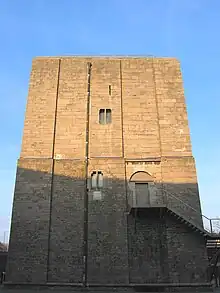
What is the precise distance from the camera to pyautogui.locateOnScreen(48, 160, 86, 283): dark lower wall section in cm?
1616

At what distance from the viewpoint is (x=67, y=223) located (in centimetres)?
1705

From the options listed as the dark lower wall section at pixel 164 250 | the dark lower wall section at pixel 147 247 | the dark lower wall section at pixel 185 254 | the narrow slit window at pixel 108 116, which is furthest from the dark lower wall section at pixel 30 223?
the dark lower wall section at pixel 185 254

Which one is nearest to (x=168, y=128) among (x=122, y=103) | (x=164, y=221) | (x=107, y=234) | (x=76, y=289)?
(x=122, y=103)

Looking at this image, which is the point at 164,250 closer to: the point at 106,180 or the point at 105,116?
the point at 106,180

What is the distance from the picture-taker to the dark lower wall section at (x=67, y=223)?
16156 millimetres

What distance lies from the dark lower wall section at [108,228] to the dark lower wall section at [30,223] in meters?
2.20

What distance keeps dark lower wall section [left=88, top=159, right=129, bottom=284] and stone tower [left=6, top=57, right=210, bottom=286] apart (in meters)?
0.05

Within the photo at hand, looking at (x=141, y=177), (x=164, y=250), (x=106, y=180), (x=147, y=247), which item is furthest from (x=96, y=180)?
(x=164, y=250)

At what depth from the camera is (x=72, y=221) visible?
1708 centimetres

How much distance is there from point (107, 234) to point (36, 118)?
763 centimetres

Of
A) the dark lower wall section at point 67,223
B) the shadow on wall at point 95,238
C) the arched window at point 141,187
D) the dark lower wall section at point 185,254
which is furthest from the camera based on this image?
the arched window at point 141,187

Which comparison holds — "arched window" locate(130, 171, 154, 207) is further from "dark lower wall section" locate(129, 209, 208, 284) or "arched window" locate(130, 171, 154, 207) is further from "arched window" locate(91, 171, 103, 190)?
"arched window" locate(91, 171, 103, 190)

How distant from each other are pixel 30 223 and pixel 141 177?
6018 millimetres

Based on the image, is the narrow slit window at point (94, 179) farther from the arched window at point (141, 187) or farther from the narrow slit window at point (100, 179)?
the arched window at point (141, 187)
